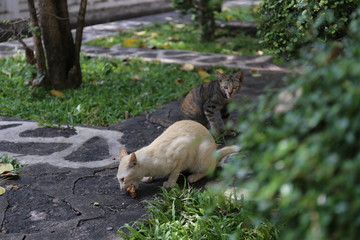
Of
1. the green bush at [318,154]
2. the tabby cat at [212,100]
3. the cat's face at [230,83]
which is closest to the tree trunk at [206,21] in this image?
the tabby cat at [212,100]

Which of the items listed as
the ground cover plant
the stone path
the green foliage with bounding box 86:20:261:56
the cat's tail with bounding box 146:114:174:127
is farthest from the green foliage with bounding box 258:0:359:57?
the ground cover plant

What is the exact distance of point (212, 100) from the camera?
18.6ft

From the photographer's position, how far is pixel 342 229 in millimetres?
1599

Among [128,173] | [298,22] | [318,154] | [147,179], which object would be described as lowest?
[147,179]

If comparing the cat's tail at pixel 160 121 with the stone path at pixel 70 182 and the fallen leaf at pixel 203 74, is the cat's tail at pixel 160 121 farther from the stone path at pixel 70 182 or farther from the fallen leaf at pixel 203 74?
the fallen leaf at pixel 203 74

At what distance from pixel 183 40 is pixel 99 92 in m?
4.44

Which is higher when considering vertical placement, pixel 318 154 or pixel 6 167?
pixel 318 154

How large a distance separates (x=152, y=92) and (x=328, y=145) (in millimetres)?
5932

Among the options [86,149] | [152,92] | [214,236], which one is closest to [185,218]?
[214,236]

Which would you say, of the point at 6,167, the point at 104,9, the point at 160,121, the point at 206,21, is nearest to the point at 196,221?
the point at 6,167

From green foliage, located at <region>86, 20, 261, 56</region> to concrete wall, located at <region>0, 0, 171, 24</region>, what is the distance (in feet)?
4.52

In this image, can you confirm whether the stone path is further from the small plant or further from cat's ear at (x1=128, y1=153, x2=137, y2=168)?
cat's ear at (x1=128, y1=153, x2=137, y2=168)

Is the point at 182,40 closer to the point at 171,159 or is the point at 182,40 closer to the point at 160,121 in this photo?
the point at 160,121

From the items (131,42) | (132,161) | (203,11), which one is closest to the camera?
(132,161)
